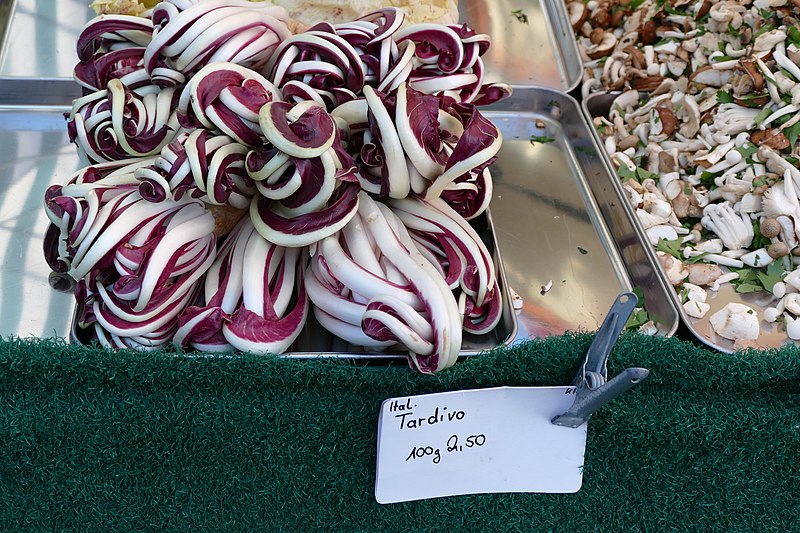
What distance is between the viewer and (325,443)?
0.83 m

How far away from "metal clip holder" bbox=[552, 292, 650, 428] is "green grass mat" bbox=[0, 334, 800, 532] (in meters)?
0.03

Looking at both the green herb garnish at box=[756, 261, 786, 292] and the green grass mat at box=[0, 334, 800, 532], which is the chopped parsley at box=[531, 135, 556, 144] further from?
the green grass mat at box=[0, 334, 800, 532]

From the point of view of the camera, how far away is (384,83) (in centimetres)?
91

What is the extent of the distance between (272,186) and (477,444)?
1.24 ft

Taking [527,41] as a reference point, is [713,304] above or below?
below

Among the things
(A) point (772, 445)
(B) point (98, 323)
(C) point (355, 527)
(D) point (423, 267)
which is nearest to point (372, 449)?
(C) point (355, 527)

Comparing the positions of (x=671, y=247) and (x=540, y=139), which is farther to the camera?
(x=540, y=139)

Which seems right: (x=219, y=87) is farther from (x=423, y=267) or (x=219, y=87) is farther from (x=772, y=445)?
(x=772, y=445)

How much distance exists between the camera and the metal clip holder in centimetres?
72

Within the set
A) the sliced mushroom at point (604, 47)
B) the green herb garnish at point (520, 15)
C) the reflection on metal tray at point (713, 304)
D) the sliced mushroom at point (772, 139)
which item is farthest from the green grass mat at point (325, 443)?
the green herb garnish at point (520, 15)

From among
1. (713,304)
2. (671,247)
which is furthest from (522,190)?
(713,304)

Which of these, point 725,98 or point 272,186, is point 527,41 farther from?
point 272,186

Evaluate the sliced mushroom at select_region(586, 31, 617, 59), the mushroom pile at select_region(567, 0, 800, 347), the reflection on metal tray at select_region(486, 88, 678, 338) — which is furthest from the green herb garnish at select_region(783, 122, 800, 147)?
the sliced mushroom at select_region(586, 31, 617, 59)

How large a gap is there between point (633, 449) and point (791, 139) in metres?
0.82
